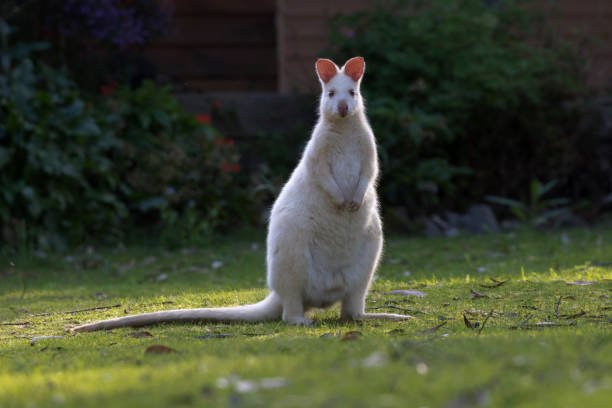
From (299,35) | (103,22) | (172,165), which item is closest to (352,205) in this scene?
(172,165)

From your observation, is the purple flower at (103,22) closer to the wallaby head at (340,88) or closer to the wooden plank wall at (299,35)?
the wooden plank wall at (299,35)

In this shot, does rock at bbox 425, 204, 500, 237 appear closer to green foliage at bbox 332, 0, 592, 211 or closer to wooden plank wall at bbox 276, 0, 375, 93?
green foliage at bbox 332, 0, 592, 211

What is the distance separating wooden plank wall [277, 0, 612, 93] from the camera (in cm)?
1238

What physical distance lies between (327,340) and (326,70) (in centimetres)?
170

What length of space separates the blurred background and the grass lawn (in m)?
1.20

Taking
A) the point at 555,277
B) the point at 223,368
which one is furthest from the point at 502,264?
the point at 223,368

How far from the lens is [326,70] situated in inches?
205

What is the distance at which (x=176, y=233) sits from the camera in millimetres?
9430

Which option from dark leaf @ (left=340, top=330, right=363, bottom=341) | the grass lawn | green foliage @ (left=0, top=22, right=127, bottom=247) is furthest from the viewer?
green foliage @ (left=0, top=22, right=127, bottom=247)

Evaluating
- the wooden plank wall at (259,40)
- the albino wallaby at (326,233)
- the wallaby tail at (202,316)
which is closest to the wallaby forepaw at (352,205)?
the albino wallaby at (326,233)

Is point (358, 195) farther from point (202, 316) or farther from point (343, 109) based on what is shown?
point (202, 316)

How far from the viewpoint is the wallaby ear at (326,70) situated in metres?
5.17

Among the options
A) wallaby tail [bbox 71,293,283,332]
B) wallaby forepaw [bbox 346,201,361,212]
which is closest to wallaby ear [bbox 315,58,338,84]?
wallaby forepaw [bbox 346,201,361,212]

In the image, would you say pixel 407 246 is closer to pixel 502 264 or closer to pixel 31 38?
pixel 502 264
